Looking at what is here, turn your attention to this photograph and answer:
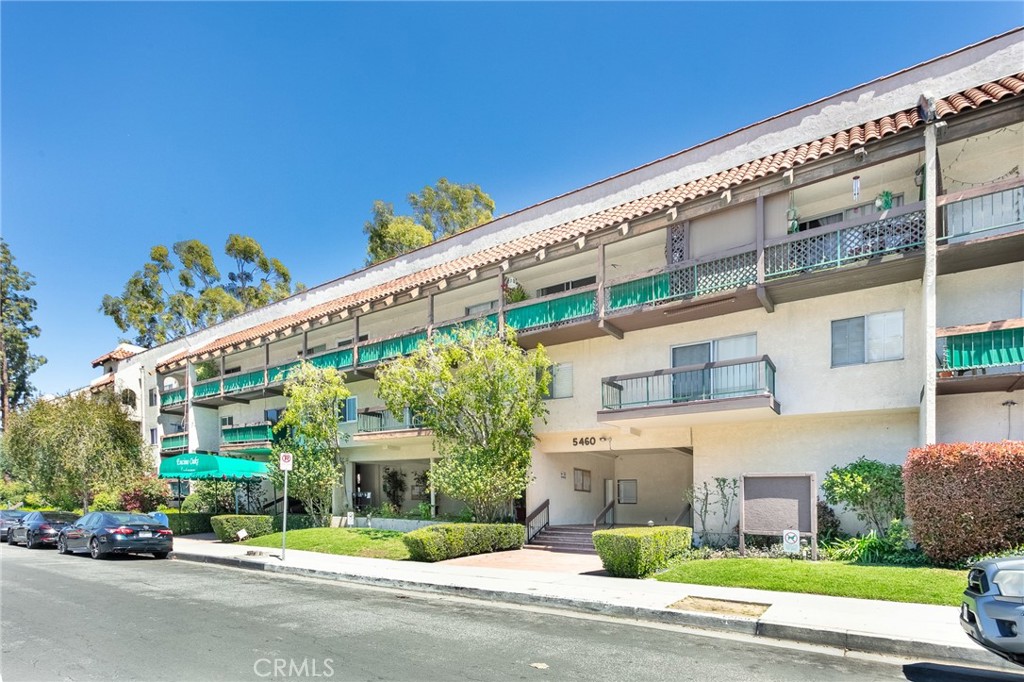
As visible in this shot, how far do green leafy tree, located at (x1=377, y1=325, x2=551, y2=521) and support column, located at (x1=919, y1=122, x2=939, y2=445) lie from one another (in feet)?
30.7

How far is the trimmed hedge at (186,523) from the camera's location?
84.1 ft

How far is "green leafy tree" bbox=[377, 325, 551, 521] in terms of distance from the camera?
17922 mm

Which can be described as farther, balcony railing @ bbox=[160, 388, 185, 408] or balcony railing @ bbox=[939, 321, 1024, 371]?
balcony railing @ bbox=[160, 388, 185, 408]

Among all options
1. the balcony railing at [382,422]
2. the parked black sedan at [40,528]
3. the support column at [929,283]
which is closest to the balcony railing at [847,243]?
the support column at [929,283]

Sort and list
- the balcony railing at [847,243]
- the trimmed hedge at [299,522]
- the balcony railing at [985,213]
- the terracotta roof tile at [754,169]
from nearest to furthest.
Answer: the balcony railing at [985,213] → the terracotta roof tile at [754,169] → the balcony railing at [847,243] → the trimmed hedge at [299,522]

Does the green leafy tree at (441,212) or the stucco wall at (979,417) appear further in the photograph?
the green leafy tree at (441,212)

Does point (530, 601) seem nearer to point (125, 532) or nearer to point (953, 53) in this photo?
point (125, 532)

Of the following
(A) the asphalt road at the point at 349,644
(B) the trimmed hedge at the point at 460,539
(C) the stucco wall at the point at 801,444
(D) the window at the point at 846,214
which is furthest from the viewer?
(B) the trimmed hedge at the point at 460,539

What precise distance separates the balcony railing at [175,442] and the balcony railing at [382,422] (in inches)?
592

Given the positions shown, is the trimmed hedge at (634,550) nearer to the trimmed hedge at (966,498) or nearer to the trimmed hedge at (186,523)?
the trimmed hedge at (966,498)

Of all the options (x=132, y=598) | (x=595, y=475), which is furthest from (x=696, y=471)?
(x=132, y=598)

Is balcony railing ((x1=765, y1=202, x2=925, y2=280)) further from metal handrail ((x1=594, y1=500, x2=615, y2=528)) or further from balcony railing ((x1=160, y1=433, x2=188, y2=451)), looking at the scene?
balcony railing ((x1=160, y1=433, x2=188, y2=451))

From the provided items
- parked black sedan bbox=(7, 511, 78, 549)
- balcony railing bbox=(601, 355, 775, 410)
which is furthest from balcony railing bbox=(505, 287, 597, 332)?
parked black sedan bbox=(7, 511, 78, 549)

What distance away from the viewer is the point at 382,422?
24.6m
